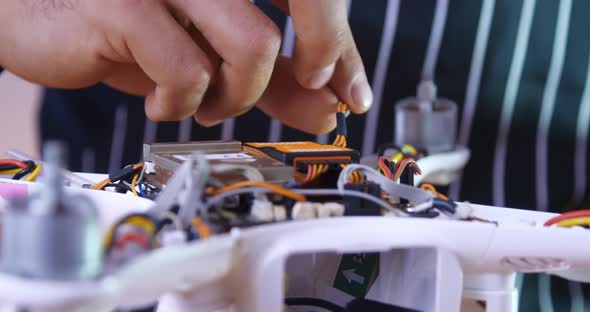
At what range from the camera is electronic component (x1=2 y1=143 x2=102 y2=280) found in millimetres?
222

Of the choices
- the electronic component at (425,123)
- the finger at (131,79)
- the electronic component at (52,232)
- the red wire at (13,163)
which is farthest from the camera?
the electronic component at (425,123)

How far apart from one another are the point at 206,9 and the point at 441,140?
1.65 feet

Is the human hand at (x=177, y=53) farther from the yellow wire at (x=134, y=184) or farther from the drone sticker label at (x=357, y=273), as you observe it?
the drone sticker label at (x=357, y=273)

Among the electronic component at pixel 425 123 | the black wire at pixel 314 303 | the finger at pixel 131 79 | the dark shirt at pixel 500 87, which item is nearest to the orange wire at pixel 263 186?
the black wire at pixel 314 303

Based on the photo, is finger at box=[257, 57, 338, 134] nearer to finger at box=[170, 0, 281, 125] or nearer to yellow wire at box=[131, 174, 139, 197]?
finger at box=[170, 0, 281, 125]

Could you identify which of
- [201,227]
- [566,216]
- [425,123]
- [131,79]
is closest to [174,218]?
[201,227]

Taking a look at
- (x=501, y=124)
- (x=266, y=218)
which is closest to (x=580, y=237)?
(x=266, y=218)

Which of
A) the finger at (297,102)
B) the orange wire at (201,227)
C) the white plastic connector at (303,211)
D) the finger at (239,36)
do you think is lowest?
the orange wire at (201,227)

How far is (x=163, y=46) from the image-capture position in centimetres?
58

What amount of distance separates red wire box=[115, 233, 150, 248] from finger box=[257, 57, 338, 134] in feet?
1.44

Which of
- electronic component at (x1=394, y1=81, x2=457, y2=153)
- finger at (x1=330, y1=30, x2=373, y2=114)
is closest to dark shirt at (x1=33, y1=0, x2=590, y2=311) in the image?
electronic component at (x1=394, y1=81, x2=457, y2=153)

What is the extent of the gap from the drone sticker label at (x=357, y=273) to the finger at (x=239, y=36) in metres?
0.26

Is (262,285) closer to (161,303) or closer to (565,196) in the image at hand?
(161,303)

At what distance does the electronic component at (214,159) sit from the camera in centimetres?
37
